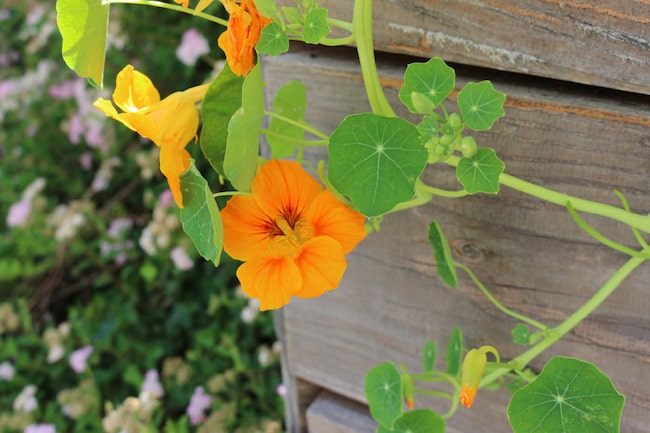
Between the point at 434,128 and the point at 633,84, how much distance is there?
151mm

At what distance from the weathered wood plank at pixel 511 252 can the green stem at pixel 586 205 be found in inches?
1.6

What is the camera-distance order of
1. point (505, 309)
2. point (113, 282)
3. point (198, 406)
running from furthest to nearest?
point (113, 282) < point (198, 406) < point (505, 309)

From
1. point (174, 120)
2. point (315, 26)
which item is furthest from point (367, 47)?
point (174, 120)

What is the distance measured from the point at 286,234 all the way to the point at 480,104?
178 mm

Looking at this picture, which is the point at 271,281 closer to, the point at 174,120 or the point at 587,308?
the point at 174,120

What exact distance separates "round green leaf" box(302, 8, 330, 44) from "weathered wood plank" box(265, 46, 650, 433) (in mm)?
Result: 143

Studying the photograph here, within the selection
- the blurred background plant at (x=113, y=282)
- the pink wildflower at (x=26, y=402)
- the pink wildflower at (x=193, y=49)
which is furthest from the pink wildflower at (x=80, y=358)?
the pink wildflower at (x=193, y=49)

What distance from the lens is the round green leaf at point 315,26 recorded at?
504mm

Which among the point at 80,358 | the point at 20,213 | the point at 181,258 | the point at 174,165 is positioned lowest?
the point at 80,358

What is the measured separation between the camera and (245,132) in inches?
19.6

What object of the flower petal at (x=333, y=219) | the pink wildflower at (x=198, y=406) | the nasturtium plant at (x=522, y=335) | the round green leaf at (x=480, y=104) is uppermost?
the round green leaf at (x=480, y=104)

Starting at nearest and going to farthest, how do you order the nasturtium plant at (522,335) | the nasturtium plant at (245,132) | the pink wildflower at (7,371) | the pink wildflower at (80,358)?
the nasturtium plant at (245,132), the nasturtium plant at (522,335), the pink wildflower at (80,358), the pink wildflower at (7,371)

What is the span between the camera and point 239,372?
5.07 feet

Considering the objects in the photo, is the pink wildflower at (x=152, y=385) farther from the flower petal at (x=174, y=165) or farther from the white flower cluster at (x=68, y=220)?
the flower petal at (x=174, y=165)
